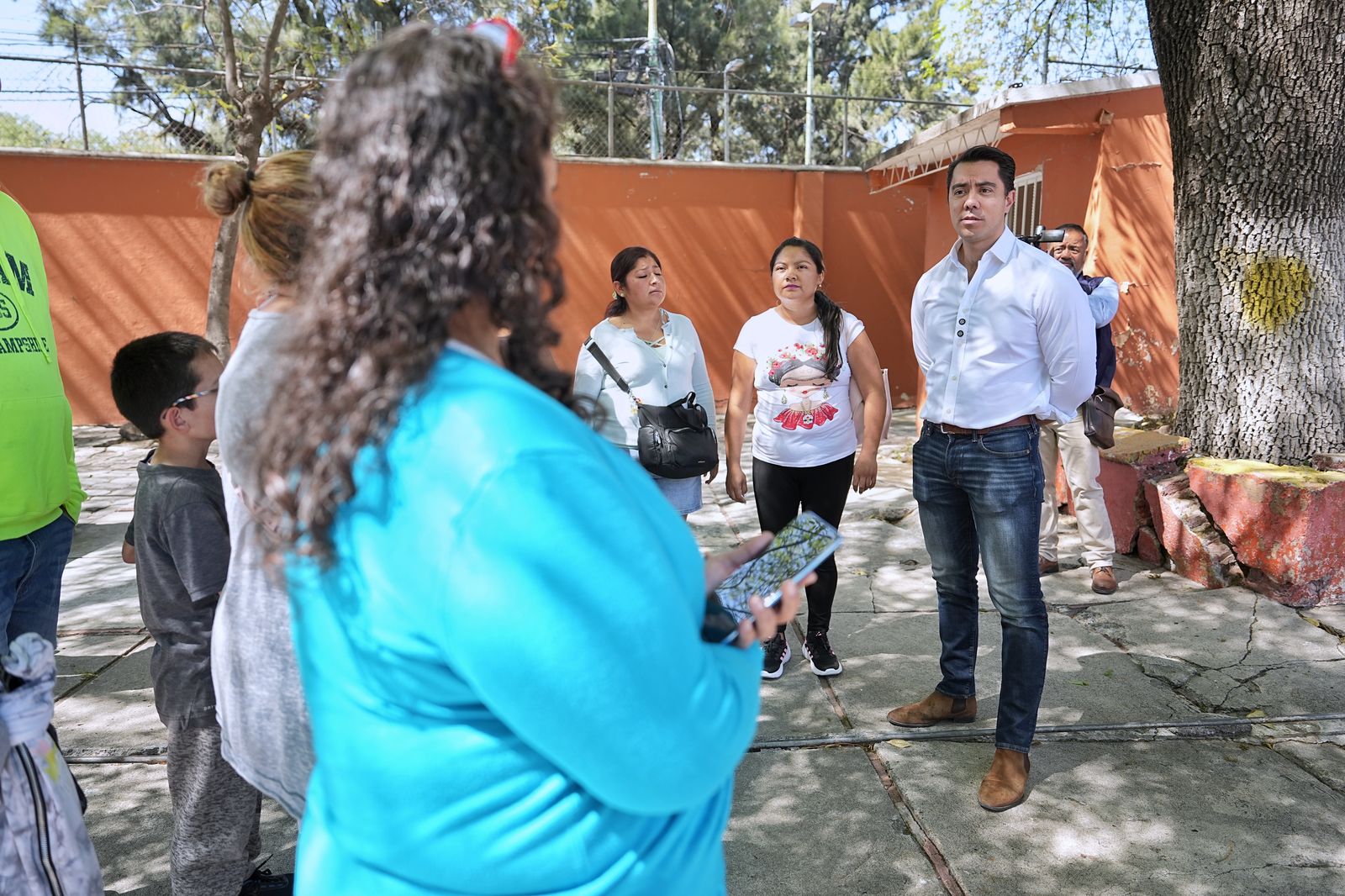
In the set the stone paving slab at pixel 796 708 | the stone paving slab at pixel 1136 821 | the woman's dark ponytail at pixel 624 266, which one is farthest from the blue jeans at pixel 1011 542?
the woman's dark ponytail at pixel 624 266

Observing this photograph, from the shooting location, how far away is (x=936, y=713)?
337 centimetres

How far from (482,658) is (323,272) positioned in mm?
405

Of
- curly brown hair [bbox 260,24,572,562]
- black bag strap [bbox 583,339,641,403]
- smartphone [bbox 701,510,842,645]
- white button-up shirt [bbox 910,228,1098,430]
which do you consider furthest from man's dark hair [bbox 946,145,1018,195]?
curly brown hair [bbox 260,24,572,562]

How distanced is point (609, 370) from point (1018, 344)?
1627 millimetres

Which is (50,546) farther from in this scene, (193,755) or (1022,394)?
(1022,394)

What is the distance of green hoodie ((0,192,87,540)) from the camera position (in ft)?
7.62

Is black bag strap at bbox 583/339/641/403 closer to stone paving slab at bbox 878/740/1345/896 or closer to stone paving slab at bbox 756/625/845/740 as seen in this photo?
stone paving slab at bbox 756/625/845/740

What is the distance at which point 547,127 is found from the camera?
937mm

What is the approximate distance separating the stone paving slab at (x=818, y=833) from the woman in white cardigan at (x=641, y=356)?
1.16 m

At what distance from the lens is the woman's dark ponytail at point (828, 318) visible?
3.79 m

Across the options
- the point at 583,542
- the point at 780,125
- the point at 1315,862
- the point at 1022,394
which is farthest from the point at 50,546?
the point at 780,125

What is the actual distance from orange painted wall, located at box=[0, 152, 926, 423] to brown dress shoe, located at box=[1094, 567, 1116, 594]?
762cm

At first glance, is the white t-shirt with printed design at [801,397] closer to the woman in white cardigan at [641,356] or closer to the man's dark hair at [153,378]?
the woman in white cardigan at [641,356]

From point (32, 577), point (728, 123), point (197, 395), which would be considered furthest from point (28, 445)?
point (728, 123)
